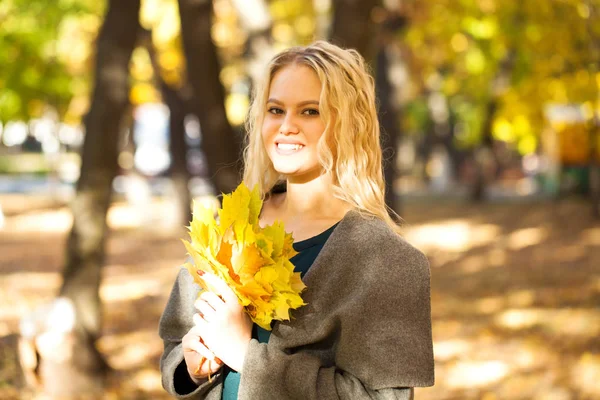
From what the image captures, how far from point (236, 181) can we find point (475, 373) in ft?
10.6

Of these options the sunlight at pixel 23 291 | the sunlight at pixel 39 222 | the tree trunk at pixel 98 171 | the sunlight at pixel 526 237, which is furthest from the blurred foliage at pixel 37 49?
the sunlight at pixel 526 237

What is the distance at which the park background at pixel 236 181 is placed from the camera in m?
7.62

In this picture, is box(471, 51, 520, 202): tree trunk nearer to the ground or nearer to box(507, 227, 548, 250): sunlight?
the ground

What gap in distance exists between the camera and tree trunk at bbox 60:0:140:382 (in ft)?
25.0

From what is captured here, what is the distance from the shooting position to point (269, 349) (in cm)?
240

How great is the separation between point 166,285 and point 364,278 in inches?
474

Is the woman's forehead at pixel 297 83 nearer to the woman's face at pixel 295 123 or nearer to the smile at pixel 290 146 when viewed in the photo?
the woman's face at pixel 295 123

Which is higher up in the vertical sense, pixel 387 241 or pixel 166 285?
pixel 387 241

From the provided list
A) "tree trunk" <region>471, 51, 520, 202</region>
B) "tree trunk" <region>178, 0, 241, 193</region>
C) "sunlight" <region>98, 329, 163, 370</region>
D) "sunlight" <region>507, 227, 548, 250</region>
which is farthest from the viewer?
"tree trunk" <region>471, 51, 520, 202</region>

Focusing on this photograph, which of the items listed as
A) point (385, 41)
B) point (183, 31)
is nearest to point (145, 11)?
point (385, 41)

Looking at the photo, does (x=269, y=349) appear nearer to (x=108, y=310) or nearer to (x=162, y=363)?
(x=162, y=363)

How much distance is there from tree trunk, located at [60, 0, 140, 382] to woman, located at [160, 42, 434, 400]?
17.0 ft

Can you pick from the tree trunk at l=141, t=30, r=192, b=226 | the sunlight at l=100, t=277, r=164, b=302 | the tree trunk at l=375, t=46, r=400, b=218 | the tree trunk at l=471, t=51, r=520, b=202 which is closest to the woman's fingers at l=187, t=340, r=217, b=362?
the tree trunk at l=375, t=46, r=400, b=218

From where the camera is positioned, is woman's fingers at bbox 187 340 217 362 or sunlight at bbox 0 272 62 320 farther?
sunlight at bbox 0 272 62 320
